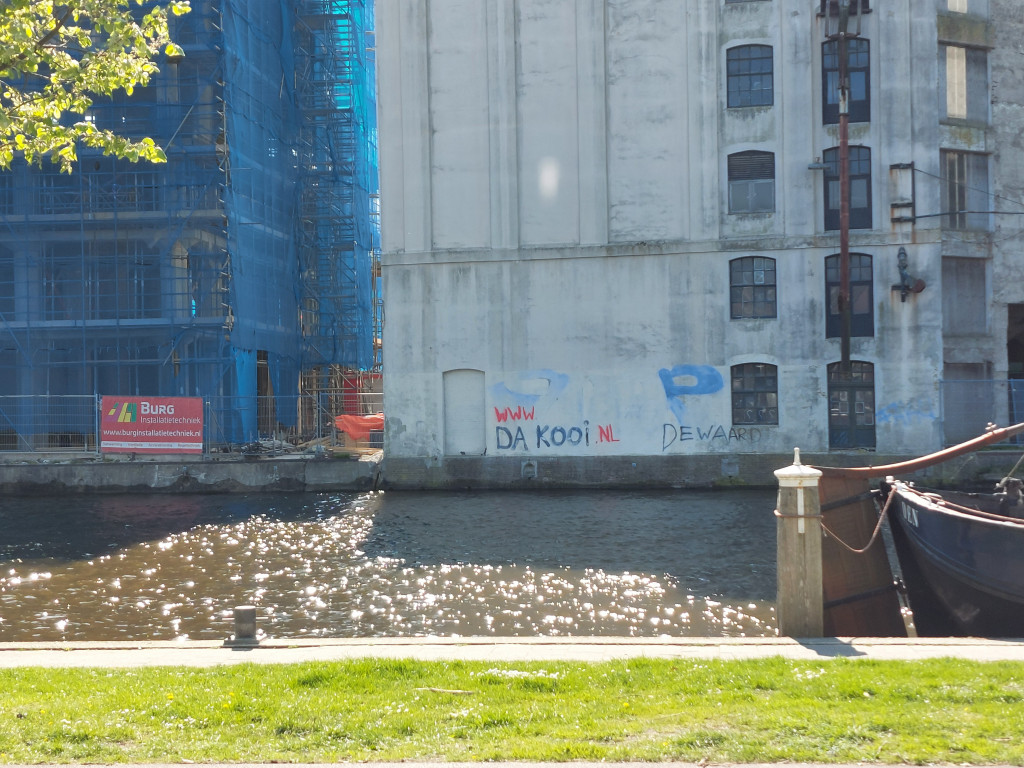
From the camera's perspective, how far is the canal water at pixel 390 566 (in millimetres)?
15438

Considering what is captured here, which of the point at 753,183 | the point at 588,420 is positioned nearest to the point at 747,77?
the point at 753,183

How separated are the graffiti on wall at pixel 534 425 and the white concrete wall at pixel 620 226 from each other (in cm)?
6

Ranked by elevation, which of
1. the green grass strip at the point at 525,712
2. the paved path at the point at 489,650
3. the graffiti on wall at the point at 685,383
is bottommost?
the paved path at the point at 489,650

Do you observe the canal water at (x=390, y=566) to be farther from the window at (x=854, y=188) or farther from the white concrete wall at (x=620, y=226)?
the window at (x=854, y=188)

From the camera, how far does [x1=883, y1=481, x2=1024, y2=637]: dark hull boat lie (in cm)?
1219

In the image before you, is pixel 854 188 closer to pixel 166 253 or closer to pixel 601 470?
pixel 601 470

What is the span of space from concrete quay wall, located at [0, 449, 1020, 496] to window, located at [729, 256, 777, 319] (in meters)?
4.65

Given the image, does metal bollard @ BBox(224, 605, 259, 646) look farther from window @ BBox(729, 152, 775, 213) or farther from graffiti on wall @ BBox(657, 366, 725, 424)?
window @ BBox(729, 152, 775, 213)

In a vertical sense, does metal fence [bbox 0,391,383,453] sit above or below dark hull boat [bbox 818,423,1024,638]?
above

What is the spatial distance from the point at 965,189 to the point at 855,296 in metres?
6.02

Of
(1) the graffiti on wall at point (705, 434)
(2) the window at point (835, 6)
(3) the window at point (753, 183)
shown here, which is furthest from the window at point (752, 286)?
(2) the window at point (835, 6)

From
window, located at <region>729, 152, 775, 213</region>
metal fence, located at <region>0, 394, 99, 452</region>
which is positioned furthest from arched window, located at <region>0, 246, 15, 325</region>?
window, located at <region>729, 152, 775, 213</region>

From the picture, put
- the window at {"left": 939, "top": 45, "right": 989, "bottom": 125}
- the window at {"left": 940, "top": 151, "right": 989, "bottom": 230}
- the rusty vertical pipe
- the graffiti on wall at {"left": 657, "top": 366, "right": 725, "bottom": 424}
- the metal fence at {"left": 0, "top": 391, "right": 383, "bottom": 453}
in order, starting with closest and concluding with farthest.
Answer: the rusty vertical pipe
the graffiti on wall at {"left": 657, "top": 366, "right": 725, "bottom": 424}
the metal fence at {"left": 0, "top": 391, "right": 383, "bottom": 453}
the window at {"left": 940, "top": 151, "right": 989, "bottom": 230}
the window at {"left": 939, "top": 45, "right": 989, "bottom": 125}

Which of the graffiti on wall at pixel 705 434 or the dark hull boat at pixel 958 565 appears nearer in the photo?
the dark hull boat at pixel 958 565
